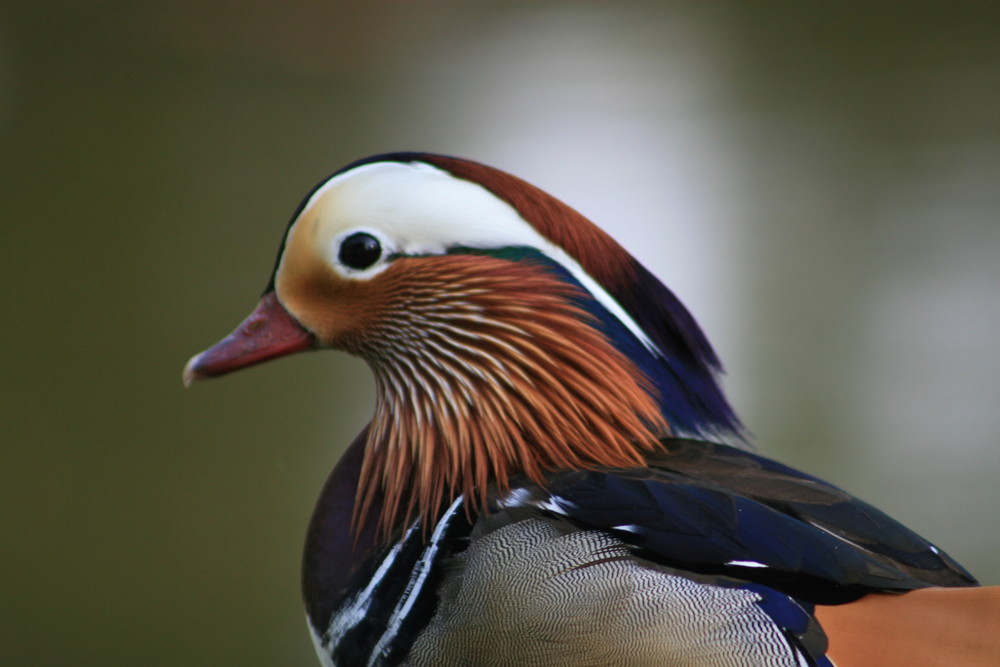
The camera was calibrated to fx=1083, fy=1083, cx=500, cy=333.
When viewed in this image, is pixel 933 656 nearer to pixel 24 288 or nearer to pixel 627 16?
pixel 24 288

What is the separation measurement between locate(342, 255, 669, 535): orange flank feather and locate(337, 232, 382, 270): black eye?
0.02m

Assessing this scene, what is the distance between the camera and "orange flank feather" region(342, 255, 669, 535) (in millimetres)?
911

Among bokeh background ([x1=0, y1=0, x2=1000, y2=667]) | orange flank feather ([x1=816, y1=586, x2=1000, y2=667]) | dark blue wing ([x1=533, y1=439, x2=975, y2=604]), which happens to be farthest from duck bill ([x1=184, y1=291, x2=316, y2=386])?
bokeh background ([x1=0, y1=0, x2=1000, y2=667])

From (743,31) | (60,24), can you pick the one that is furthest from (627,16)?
(60,24)

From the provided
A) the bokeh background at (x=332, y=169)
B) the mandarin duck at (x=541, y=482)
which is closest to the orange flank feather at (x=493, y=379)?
the mandarin duck at (x=541, y=482)

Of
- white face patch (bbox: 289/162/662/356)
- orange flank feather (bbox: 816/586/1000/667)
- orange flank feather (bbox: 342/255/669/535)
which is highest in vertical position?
white face patch (bbox: 289/162/662/356)

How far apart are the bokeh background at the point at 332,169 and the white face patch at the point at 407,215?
1.06 metres

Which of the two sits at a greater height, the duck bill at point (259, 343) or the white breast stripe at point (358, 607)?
the duck bill at point (259, 343)

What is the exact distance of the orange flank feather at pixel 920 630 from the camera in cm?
72

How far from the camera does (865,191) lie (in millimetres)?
3143

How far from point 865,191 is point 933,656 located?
8.58 ft

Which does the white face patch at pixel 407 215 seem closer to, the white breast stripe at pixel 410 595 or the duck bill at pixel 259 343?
the duck bill at pixel 259 343

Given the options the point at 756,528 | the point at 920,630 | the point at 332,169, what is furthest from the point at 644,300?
the point at 332,169

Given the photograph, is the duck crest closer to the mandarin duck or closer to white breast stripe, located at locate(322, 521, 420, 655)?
the mandarin duck
